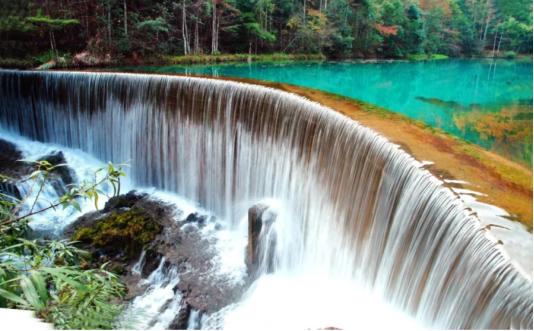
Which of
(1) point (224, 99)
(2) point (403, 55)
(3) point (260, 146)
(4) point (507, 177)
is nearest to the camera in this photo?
(4) point (507, 177)

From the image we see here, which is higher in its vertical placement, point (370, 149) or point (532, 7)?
point (532, 7)

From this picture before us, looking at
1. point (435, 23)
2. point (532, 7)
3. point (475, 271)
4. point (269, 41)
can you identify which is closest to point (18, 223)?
point (475, 271)

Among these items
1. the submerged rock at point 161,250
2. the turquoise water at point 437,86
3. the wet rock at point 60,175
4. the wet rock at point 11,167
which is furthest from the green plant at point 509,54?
the wet rock at point 11,167

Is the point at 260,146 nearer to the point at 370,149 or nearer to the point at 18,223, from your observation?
the point at 370,149

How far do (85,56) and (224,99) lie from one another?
2247mm

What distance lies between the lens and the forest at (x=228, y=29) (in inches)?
157

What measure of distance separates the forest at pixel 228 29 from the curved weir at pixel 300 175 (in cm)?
49

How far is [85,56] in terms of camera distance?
512 cm

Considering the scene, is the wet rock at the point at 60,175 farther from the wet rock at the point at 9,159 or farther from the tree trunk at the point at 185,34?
the tree trunk at the point at 185,34

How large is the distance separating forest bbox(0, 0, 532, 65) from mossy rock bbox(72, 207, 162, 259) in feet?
7.10

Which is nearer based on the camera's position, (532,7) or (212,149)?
(532,7)

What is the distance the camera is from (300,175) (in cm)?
322

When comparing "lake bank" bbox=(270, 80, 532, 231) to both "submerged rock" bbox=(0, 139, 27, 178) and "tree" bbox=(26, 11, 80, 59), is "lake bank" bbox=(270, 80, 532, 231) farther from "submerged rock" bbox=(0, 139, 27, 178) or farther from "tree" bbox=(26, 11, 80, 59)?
"submerged rock" bbox=(0, 139, 27, 178)

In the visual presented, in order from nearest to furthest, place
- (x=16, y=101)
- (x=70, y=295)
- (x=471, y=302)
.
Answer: (x=70, y=295) → (x=471, y=302) → (x=16, y=101)
